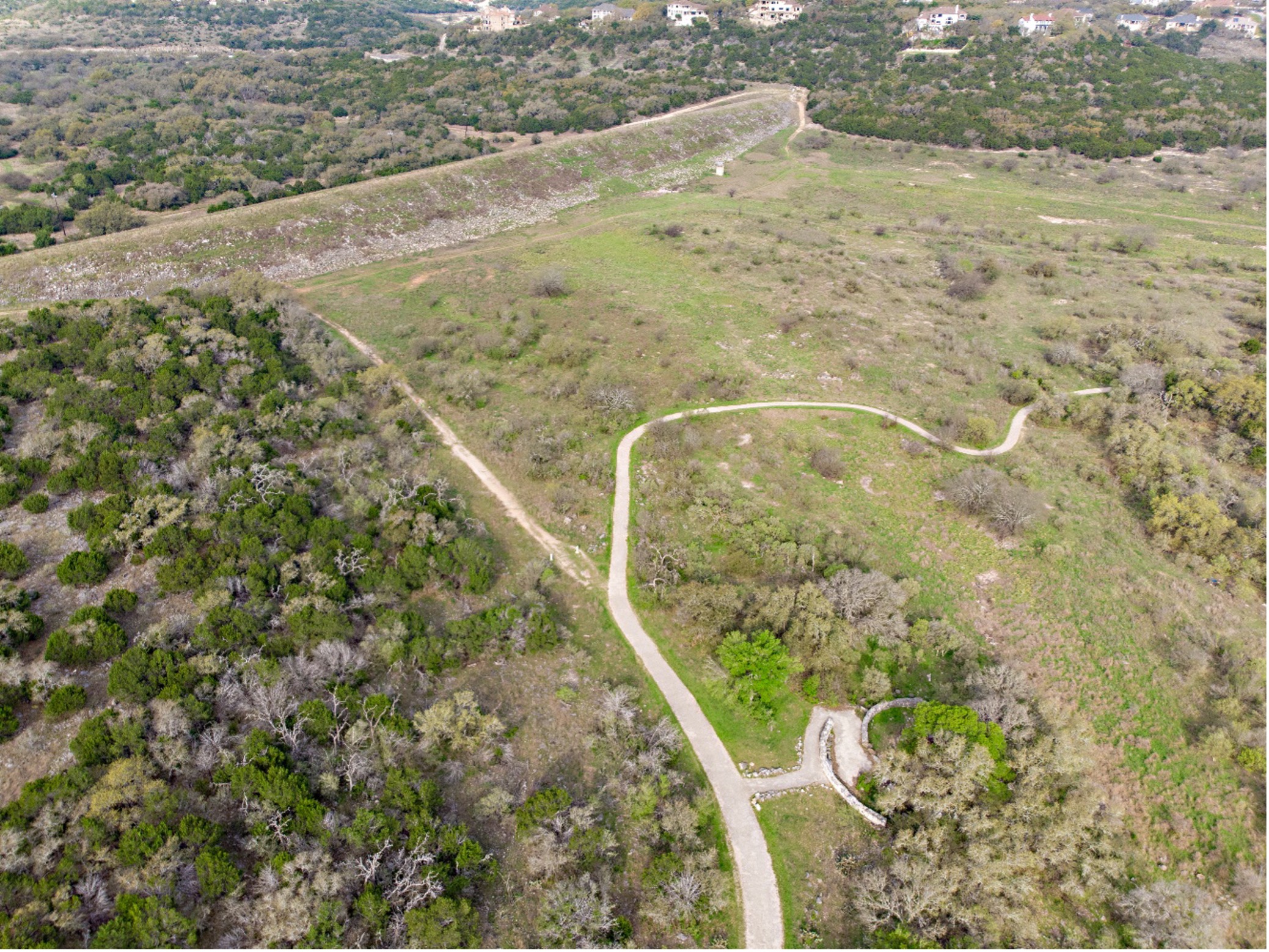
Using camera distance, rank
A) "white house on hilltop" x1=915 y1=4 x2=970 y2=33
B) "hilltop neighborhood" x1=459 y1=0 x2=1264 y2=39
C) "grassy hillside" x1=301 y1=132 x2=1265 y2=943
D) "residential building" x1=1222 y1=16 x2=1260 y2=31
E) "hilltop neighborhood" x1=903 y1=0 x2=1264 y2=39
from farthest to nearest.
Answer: "residential building" x1=1222 y1=16 x2=1260 y2=31 < "white house on hilltop" x1=915 y1=4 x2=970 y2=33 < "hilltop neighborhood" x1=459 y1=0 x2=1264 y2=39 < "hilltop neighborhood" x1=903 y1=0 x2=1264 y2=39 < "grassy hillside" x1=301 y1=132 x2=1265 y2=943

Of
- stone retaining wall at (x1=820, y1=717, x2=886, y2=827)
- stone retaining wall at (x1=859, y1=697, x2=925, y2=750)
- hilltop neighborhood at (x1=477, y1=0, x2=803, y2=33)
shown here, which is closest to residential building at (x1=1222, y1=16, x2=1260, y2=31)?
hilltop neighborhood at (x1=477, y1=0, x2=803, y2=33)

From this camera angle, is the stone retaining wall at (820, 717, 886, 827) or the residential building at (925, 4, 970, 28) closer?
the stone retaining wall at (820, 717, 886, 827)

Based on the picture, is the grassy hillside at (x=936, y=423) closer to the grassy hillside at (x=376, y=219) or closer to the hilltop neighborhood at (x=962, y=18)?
the grassy hillside at (x=376, y=219)

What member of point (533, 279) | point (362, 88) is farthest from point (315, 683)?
point (362, 88)

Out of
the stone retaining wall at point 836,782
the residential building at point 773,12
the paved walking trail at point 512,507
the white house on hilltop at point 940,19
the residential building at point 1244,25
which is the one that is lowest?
the stone retaining wall at point 836,782

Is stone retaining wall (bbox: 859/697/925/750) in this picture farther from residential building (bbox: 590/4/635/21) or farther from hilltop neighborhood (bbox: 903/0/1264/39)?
residential building (bbox: 590/4/635/21)

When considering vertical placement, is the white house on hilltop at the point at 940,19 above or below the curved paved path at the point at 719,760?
above

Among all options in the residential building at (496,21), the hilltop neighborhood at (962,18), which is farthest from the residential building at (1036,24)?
the residential building at (496,21)
